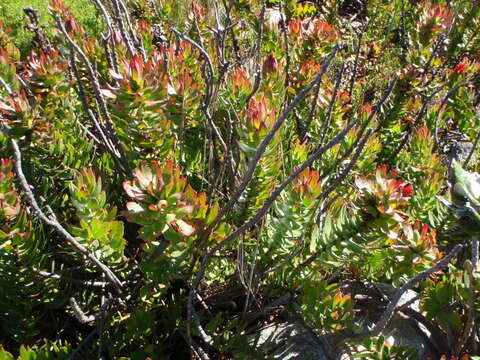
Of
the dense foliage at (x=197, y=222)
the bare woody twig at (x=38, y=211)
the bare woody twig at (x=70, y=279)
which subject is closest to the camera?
the bare woody twig at (x=38, y=211)

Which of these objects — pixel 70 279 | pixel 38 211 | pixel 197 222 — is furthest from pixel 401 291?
pixel 70 279

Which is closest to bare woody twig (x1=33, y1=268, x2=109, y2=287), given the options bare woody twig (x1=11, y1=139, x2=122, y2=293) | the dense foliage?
the dense foliage

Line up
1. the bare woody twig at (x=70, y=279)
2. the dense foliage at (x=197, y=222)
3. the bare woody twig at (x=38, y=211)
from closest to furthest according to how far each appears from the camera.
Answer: the bare woody twig at (x=38, y=211) < the dense foliage at (x=197, y=222) < the bare woody twig at (x=70, y=279)

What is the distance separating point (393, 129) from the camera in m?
2.03

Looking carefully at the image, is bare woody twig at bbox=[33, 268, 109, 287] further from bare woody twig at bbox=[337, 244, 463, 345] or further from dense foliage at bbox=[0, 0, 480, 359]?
bare woody twig at bbox=[337, 244, 463, 345]

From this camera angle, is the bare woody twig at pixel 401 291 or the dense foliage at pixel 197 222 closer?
the bare woody twig at pixel 401 291

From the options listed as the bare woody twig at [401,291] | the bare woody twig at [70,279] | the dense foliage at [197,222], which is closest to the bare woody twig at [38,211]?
the dense foliage at [197,222]

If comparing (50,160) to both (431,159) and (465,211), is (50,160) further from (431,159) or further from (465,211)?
(431,159)

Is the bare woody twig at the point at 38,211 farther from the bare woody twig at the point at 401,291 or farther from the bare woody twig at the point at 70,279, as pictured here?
the bare woody twig at the point at 401,291

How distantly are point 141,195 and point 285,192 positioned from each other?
444 mm

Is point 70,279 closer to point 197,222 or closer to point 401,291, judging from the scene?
point 197,222

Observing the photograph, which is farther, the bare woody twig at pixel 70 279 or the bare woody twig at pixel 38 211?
the bare woody twig at pixel 70 279

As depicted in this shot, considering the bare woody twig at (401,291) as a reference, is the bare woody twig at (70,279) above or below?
below

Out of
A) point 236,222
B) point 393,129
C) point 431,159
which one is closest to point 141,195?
point 236,222
